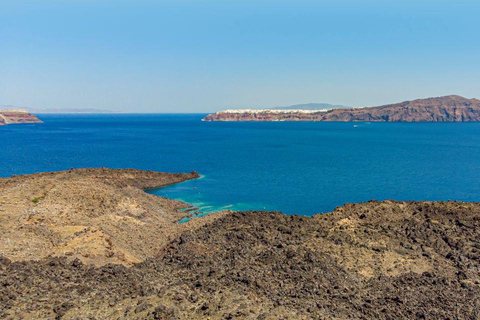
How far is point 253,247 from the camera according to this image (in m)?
25.6

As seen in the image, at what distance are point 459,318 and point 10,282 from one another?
2308 centimetres

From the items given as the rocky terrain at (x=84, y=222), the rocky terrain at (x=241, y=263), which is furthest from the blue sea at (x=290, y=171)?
the rocky terrain at (x=241, y=263)

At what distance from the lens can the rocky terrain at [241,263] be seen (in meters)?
17.2

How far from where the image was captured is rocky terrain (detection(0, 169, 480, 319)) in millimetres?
17188

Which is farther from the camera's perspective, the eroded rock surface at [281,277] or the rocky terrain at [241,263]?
the rocky terrain at [241,263]

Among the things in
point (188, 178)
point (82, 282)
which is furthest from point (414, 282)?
point (188, 178)

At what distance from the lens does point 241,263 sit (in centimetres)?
2259

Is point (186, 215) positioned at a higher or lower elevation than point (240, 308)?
lower

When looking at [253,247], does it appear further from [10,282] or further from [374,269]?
[10,282]

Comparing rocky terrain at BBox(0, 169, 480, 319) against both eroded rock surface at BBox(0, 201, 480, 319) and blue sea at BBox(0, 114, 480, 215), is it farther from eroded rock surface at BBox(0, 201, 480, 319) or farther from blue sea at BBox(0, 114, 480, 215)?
blue sea at BBox(0, 114, 480, 215)

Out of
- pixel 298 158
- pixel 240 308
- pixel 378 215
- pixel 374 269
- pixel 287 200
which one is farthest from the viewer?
pixel 298 158

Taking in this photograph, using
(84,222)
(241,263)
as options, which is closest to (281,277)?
(241,263)

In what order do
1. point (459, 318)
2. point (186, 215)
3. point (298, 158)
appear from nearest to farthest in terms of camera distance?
point (459, 318), point (186, 215), point (298, 158)

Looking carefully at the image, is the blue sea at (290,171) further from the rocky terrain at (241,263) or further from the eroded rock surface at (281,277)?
the eroded rock surface at (281,277)
